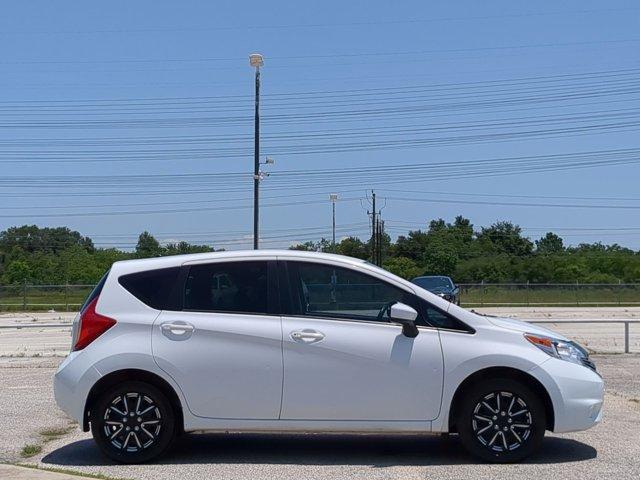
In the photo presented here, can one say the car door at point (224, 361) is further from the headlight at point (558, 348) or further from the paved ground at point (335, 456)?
the headlight at point (558, 348)

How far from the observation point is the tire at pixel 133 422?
7.54m

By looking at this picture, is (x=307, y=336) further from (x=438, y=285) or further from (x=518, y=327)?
(x=438, y=285)

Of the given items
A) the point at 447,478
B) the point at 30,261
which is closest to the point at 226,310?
the point at 447,478

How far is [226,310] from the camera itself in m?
7.72

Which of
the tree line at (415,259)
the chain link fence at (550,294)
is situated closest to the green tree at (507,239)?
the tree line at (415,259)

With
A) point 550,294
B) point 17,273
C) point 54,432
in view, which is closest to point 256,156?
point 54,432

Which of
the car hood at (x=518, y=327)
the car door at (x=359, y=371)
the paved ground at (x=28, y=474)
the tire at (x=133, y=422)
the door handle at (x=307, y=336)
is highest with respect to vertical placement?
the car hood at (x=518, y=327)

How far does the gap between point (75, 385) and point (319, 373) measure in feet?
6.71

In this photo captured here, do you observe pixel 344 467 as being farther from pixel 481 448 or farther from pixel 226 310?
pixel 226 310

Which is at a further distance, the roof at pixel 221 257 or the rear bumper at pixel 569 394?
the roof at pixel 221 257

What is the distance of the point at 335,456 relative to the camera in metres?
7.86

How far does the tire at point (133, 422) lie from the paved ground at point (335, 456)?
13cm

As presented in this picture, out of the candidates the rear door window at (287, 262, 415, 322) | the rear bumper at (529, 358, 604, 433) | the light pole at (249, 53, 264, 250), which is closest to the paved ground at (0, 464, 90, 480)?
the rear door window at (287, 262, 415, 322)

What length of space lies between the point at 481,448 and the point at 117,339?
3161 mm
